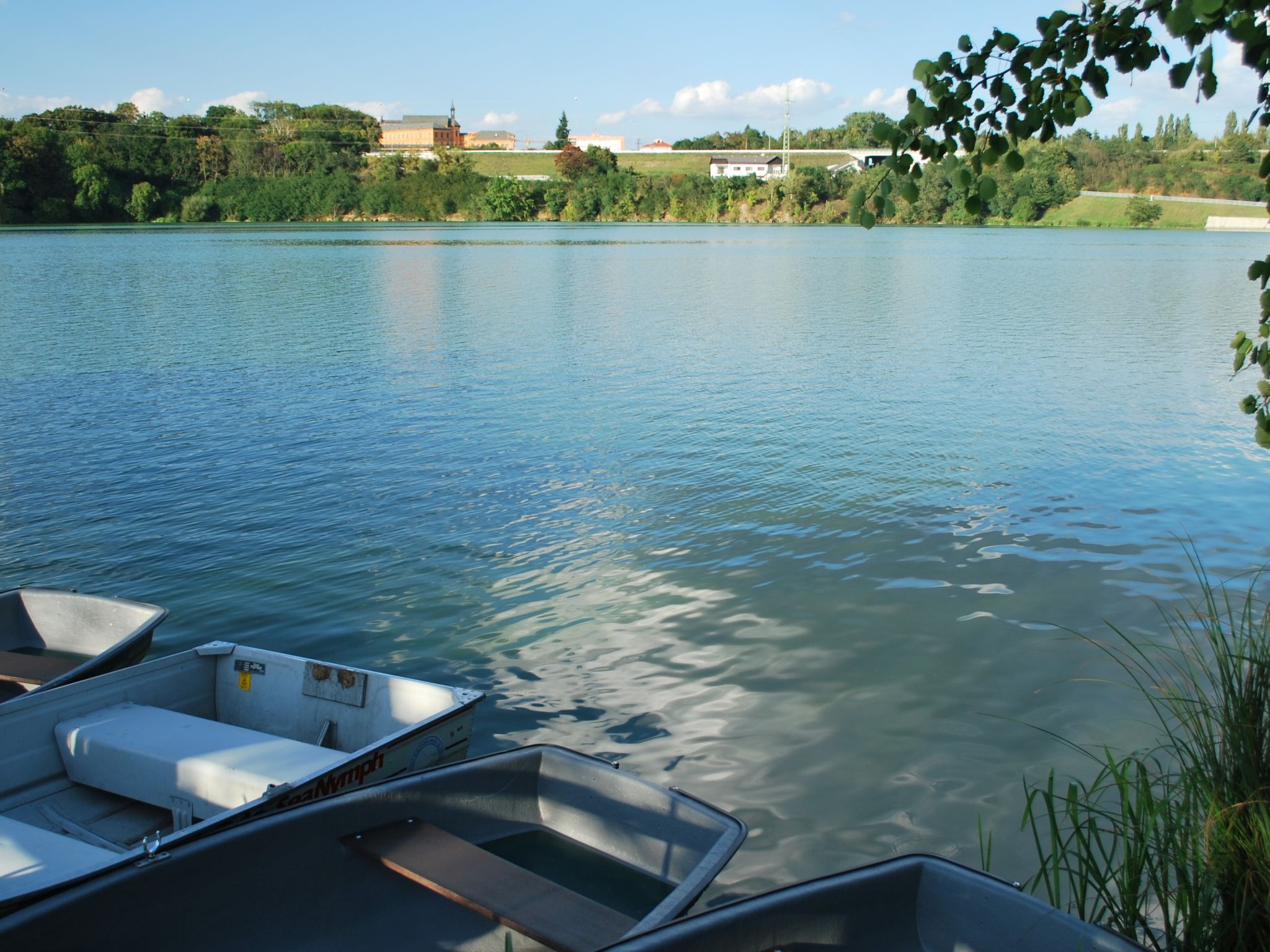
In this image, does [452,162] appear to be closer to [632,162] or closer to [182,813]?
[632,162]

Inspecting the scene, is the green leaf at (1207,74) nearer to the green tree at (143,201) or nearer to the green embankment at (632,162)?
the green tree at (143,201)

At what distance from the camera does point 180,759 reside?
5344mm

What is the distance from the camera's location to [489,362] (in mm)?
22406

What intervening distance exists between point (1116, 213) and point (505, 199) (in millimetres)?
78487

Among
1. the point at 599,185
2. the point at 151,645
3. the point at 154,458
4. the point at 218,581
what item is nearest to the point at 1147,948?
the point at 151,645

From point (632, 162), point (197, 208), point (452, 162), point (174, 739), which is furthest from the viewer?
point (632, 162)

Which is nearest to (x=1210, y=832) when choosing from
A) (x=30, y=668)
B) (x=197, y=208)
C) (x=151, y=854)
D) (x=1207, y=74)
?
(x=1207, y=74)

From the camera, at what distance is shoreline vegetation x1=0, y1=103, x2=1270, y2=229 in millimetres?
110812

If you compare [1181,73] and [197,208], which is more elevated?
[197,208]

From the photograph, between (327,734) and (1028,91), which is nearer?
(1028,91)

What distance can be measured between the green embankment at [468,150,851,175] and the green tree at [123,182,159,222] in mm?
49165

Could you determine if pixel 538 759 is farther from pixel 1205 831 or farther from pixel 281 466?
pixel 281 466

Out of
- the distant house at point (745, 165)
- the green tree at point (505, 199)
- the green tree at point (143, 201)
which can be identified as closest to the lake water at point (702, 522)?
the green tree at point (143, 201)

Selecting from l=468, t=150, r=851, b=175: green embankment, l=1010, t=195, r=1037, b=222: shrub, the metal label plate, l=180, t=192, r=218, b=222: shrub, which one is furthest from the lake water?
l=468, t=150, r=851, b=175: green embankment
